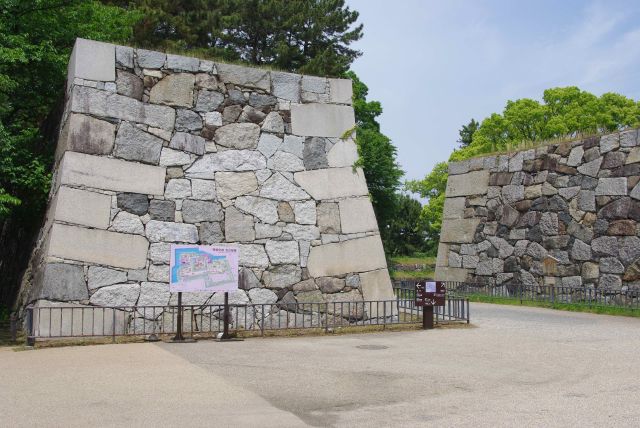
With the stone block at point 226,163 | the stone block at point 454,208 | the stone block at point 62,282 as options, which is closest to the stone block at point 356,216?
the stone block at point 226,163

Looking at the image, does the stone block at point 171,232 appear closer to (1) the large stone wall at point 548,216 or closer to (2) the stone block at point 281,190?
(2) the stone block at point 281,190

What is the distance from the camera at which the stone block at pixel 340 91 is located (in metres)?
12.4

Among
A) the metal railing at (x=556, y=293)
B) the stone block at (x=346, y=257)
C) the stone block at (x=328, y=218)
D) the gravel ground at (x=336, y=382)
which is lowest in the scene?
the gravel ground at (x=336, y=382)

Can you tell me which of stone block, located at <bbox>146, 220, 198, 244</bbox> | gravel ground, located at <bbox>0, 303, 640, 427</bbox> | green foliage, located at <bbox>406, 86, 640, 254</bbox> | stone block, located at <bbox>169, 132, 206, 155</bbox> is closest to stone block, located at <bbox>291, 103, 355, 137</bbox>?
stone block, located at <bbox>169, 132, 206, 155</bbox>

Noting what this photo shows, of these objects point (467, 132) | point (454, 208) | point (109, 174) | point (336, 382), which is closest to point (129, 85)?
point (109, 174)

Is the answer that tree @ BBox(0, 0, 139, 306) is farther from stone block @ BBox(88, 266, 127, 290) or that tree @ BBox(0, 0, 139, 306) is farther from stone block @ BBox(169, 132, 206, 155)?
stone block @ BBox(169, 132, 206, 155)

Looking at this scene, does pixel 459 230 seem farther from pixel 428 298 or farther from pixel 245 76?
pixel 245 76

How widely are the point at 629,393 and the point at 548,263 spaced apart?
1236cm

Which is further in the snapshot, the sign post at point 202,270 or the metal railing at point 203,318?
the sign post at point 202,270

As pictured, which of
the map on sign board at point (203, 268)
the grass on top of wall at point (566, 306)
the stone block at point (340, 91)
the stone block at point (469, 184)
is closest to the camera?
the map on sign board at point (203, 268)

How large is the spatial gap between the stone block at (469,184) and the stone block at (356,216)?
929cm

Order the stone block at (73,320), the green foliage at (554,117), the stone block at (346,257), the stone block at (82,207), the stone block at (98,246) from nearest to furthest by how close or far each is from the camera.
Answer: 1. the stone block at (73,320)
2. the stone block at (98,246)
3. the stone block at (82,207)
4. the stone block at (346,257)
5. the green foliage at (554,117)

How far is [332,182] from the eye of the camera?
39.5ft

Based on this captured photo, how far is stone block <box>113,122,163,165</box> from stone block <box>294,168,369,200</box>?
2709 mm
